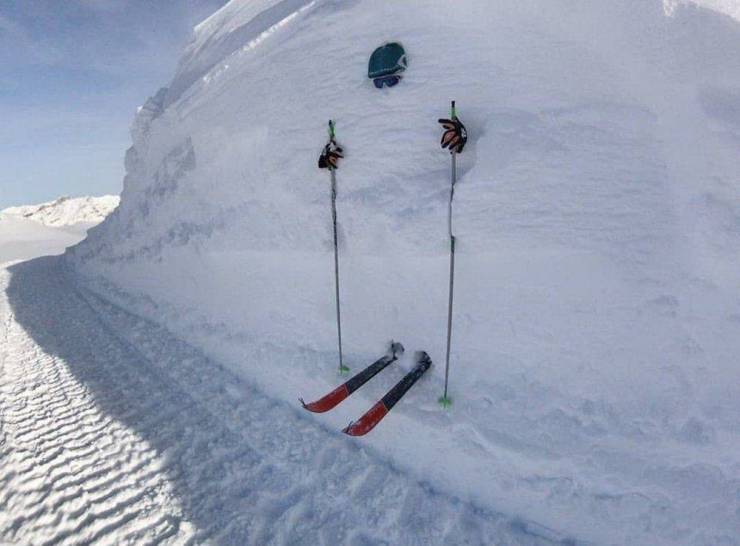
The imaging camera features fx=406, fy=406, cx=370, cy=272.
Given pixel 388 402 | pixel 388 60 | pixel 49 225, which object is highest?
pixel 388 60

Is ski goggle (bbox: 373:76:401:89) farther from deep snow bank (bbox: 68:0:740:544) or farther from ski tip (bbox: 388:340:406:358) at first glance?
ski tip (bbox: 388:340:406:358)

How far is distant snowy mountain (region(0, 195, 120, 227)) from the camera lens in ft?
163

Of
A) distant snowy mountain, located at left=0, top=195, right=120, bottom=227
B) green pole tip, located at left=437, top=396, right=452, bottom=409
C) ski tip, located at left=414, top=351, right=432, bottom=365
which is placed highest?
distant snowy mountain, located at left=0, top=195, right=120, bottom=227

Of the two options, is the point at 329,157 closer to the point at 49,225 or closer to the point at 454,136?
the point at 454,136

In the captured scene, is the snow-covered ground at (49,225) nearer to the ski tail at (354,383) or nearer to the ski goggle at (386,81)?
the ski goggle at (386,81)

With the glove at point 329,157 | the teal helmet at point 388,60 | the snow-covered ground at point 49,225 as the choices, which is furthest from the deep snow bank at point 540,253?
the snow-covered ground at point 49,225

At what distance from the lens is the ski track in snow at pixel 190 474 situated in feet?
13.7

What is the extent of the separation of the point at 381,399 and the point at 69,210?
6229 cm

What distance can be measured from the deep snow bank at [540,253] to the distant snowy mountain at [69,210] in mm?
51643

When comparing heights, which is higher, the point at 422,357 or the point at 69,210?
Result: the point at 69,210

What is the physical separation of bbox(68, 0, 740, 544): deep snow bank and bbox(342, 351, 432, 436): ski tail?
188mm

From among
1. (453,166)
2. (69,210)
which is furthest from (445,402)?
(69,210)

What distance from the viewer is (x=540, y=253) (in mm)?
5059

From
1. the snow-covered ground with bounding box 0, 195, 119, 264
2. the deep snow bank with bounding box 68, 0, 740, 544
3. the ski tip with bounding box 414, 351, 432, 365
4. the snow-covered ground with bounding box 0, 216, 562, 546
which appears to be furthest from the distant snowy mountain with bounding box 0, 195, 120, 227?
the ski tip with bounding box 414, 351, 432, 365
